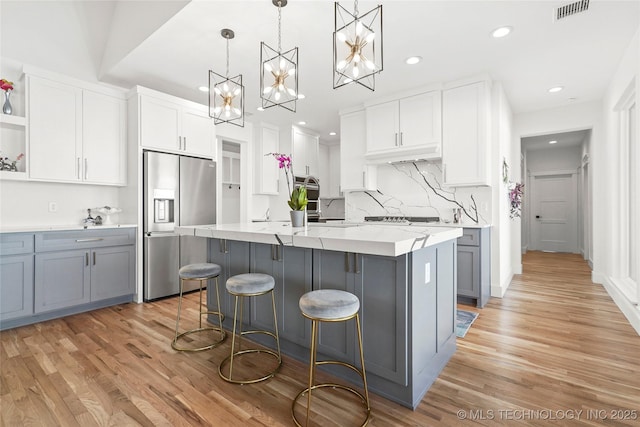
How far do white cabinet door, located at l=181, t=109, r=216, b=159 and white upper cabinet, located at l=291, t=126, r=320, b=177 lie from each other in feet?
5.48

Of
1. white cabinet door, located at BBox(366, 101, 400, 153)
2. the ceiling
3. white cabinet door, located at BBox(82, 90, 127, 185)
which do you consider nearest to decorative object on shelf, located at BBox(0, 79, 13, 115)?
the ceiling

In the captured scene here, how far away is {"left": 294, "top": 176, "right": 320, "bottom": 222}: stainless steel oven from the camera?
19.2 feet

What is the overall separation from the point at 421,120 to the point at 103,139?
3939mm

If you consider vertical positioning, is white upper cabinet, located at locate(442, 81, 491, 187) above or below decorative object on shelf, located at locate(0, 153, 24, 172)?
above

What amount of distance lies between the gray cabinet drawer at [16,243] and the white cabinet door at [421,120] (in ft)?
13.9

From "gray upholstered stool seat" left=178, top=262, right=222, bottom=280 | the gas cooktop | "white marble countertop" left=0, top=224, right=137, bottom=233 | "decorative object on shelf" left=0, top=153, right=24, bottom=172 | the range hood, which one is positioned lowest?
"gray upholstered stool seat" left=178, top=262, right=222, bottom=280

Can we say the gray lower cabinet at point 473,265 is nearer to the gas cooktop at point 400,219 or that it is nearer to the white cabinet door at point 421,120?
the gas cooktop at point 400,219

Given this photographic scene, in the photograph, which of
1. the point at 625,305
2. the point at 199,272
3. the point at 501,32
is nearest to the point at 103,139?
the point at 199,272

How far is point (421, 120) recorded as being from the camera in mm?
3932

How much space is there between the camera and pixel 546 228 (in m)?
7.92

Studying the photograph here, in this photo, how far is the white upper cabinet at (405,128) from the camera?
3.84m

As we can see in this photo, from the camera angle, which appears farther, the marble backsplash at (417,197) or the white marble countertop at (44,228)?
the marble backsplash at (417,197)

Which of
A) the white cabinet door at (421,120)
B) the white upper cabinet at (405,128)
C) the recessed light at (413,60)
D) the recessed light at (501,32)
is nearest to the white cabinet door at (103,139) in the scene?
the white upper cabinet at (405,128)

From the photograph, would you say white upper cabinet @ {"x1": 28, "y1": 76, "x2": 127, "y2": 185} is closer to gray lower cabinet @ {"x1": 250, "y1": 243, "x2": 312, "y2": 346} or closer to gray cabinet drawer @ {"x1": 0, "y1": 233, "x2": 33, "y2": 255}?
gray cabinet drawer @ {"x1": 0, "y1": 233, "x2": 33, "y2": 255}
